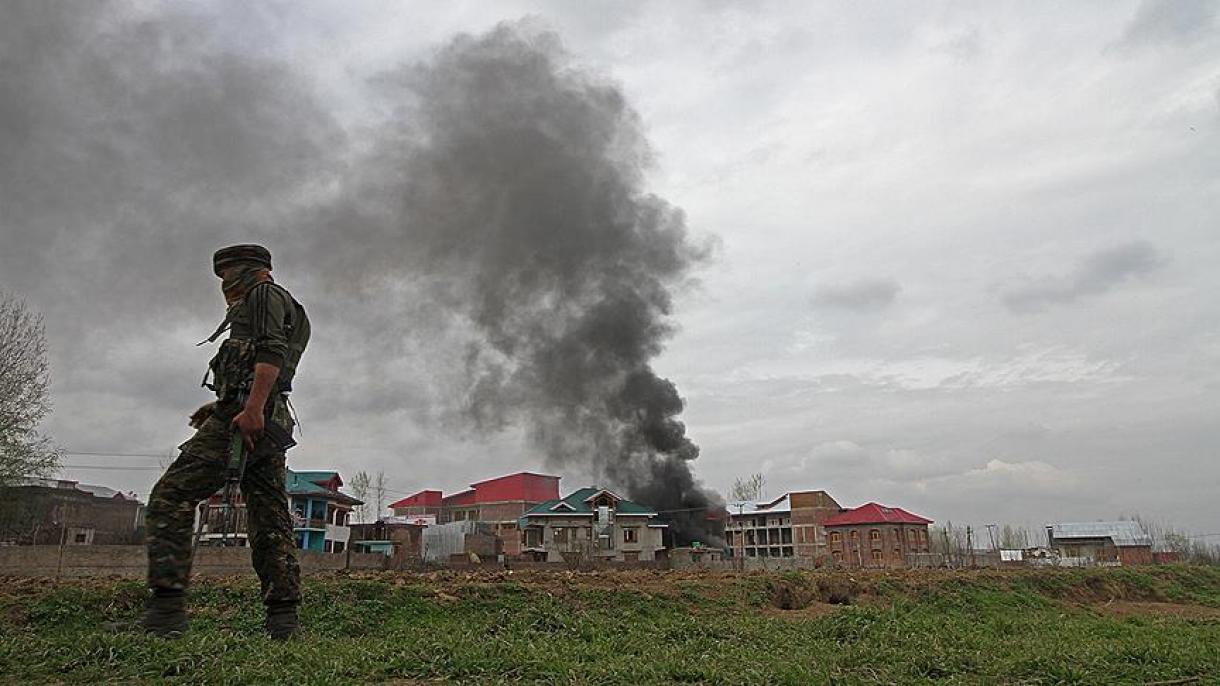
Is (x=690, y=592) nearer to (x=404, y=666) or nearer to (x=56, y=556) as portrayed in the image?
(x=404, y=666)

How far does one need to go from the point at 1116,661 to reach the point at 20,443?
92.3 ft

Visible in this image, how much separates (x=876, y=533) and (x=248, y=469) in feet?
226

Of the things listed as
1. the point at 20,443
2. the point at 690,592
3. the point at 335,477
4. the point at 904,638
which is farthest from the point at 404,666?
the point at 335,477

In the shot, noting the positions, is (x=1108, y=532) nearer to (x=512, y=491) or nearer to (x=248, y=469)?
(x=512, y=491)

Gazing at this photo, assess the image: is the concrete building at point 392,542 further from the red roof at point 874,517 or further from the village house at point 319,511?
the red roof at point 874,517

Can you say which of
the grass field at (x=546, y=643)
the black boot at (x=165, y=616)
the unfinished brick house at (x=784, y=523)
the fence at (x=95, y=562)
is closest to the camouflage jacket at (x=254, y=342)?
the black boot at (x=165, y=616)

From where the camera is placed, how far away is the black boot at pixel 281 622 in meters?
4.79

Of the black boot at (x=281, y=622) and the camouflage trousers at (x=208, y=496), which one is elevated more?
the camouflage trousers at (x=208, y=496)

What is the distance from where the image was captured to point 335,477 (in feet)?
158

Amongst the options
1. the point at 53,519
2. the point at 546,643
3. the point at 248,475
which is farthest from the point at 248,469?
the point at 53,519

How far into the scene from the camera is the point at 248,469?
4898mm

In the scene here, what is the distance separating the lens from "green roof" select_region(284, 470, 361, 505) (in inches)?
1703

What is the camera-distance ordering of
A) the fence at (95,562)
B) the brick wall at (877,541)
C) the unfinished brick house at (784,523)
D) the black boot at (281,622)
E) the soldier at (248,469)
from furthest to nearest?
the unfinished brick house at (784,523) < the brick wall at (877,541) < the fence at (95,562) < the black boot at (281,622) < the soldier at (248,469)

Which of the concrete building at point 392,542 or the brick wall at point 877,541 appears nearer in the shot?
the concrete building at point 392,542
